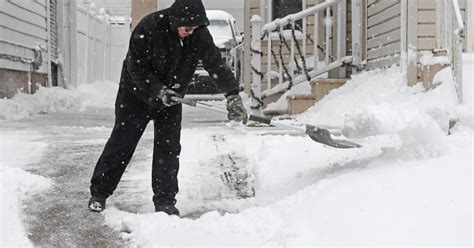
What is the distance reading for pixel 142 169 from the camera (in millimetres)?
5566

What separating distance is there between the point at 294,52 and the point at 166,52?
6.96m

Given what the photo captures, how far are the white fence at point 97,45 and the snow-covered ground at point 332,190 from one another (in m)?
12.0

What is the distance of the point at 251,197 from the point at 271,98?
6366mm

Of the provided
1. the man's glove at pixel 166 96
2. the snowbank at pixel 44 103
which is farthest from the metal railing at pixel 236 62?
the man's glove at pixel 166 96

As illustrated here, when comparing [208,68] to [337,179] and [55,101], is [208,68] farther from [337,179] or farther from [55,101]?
[55,101]

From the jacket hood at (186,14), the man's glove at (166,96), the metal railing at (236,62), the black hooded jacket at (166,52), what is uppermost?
the metal railing at (236,62)

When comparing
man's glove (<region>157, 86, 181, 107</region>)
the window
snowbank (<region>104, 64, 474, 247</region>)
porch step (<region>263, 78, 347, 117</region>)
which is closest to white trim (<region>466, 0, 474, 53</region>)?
porch step (<region>263, 78, 347, 117</region>)

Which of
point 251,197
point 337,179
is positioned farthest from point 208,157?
point 337,179

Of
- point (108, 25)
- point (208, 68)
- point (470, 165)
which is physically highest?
point (108, 25)

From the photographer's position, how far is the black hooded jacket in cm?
402

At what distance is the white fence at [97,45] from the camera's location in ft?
59.2

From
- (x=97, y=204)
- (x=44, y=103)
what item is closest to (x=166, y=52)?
(x=97, y=204)

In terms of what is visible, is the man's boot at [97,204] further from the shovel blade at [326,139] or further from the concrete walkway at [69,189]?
the shovel blade at [326,139]

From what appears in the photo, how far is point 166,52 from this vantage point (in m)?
4.13
